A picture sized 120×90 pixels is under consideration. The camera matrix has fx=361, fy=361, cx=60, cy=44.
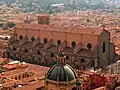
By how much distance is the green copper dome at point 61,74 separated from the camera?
21984 millimetres

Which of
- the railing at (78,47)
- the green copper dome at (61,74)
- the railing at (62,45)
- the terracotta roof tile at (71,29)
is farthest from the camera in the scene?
the railing at (62,45)

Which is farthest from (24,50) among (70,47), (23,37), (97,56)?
(97,56)

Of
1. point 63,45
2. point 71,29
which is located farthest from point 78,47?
point 71,29

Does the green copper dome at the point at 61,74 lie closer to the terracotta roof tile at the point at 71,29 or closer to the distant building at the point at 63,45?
the distant building at the point at 63,45

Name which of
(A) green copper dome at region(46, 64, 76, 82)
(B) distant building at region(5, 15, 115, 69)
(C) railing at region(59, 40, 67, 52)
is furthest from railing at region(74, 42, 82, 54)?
(A) green copper dome at region(46, 64, 76, 82)

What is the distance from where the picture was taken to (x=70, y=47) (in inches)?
1757

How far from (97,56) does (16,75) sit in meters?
11.2

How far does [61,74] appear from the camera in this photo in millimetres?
21969

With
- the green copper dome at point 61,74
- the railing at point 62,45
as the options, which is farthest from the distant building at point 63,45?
the green copper dome at point 61,74

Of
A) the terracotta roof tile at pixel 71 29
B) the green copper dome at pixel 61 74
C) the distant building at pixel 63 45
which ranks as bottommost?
the distant building at pixel 63 45

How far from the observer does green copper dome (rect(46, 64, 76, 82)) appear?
22.0 m

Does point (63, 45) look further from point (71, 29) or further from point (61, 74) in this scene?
point (61, 74)

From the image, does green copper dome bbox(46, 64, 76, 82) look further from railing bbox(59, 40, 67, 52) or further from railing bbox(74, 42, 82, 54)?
railing bbox(59, 40, 67, 52)

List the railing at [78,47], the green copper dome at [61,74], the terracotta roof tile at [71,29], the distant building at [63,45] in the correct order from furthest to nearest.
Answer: the terracotta roof tile at [71,29]
the railing at [78,47]
the distant building at [63,45]
the green copper dome at [61,74]
